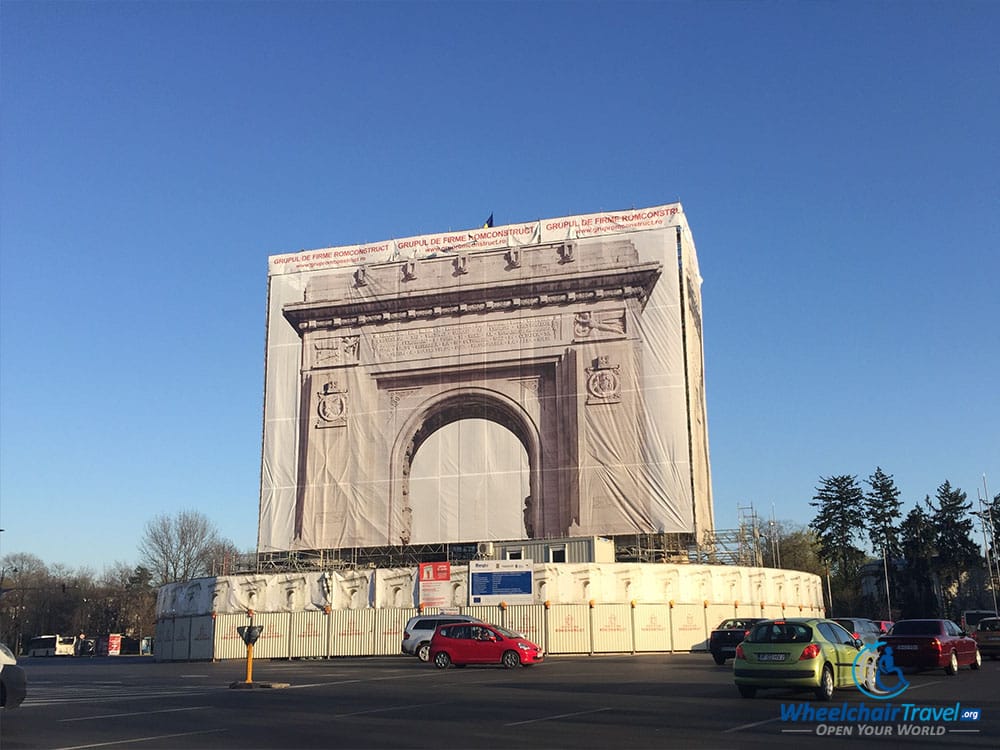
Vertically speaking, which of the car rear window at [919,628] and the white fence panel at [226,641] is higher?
the car rear window at [919,628]

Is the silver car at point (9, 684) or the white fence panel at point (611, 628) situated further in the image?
the white fence panel at point (611, 628)

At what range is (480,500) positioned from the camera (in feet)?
141

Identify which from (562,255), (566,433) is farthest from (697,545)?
(562,255)

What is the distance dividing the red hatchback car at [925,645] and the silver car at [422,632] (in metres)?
13.3

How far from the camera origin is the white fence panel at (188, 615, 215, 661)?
3962cm

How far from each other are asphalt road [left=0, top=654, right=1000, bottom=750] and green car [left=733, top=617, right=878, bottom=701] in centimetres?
29

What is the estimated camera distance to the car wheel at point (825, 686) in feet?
48.0

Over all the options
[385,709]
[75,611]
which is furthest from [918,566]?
[75,611]

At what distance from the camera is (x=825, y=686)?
14672 millimetres

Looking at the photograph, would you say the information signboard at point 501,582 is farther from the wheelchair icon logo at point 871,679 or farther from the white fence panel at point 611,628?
the wheelchair icon logo at point 871,679

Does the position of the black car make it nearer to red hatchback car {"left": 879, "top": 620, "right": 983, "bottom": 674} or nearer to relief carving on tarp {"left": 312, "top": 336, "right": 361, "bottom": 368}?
red hatchback car {"left": 879, "top": 620, "right": 983, "bottom": 674}

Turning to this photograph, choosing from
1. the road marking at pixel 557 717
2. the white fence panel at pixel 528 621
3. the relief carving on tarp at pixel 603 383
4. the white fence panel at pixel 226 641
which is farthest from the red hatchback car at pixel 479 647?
the relief carving on tarp at pixel 603 383

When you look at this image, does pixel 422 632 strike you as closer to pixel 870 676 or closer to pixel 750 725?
pixel 870 676

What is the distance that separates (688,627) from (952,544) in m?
38.6
